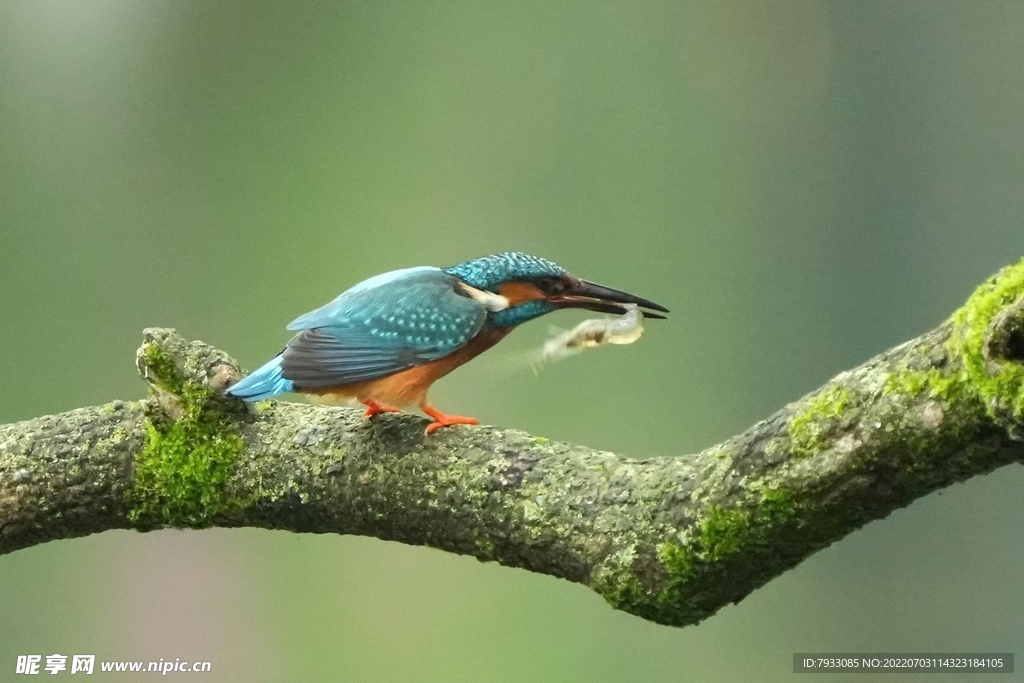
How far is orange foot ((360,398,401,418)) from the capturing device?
1.75 metres

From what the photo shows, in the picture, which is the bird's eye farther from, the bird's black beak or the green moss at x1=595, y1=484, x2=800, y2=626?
the green moss at x1=595, y1=484, x2=800, y2=626

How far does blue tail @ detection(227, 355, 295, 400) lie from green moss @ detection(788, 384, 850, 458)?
0.92 metres

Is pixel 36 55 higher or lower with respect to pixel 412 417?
higher

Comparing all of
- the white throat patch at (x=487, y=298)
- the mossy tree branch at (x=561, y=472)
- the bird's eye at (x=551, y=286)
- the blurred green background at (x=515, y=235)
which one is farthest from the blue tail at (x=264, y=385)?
the blurred green background at (x=515, y=235)

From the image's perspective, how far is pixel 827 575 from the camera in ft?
8.81

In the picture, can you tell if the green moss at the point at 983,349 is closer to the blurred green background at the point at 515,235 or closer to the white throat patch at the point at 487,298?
the white throat patch at the point at 487,298

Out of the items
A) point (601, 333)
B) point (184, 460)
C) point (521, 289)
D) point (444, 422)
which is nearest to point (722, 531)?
point (444, 422)

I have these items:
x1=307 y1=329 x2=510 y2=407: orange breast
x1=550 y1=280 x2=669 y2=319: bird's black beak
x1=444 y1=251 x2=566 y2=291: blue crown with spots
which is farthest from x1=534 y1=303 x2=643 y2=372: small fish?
x1=307 y1=329 x2=510 y2=407: orange breast

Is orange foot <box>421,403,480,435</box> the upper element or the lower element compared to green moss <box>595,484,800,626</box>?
upper

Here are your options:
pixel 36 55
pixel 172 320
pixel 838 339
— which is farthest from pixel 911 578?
pixel 36 55

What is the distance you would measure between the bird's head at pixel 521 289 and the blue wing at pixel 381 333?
7 centimetres

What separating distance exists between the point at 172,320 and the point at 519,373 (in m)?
1.28

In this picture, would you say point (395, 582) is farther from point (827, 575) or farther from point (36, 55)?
point (36, 55)

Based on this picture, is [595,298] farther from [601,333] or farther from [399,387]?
[399,387]
